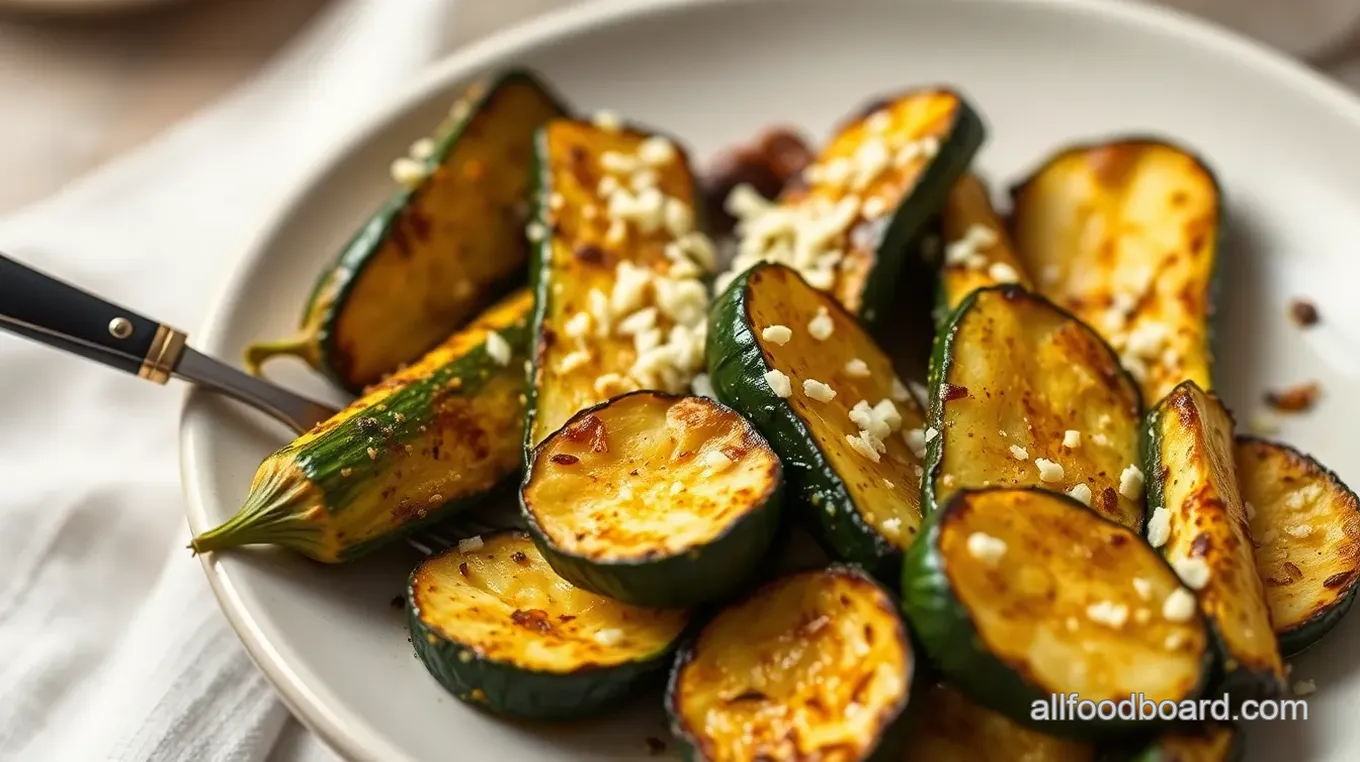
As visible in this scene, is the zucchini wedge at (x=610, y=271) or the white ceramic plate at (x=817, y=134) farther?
the zucchini wedge at (x=610, y=271)

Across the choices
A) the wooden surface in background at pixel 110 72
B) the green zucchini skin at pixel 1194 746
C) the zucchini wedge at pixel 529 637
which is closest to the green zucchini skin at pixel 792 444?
the zucchini wedge at pixel 529 637

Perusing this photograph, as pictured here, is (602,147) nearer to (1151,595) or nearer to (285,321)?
(285,321)

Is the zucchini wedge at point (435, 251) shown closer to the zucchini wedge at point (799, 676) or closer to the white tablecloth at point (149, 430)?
the white tablecloth at point (149, 430)

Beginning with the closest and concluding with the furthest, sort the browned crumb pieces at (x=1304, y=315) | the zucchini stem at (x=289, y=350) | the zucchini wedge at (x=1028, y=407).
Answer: the zucchini wedge at (x=1028, y=407) → the zucchini stem at (x=289, y=350) → the browned crumb pieces at (x=1304, y=315)

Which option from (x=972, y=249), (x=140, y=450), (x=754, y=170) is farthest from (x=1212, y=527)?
(x=140, y=450)

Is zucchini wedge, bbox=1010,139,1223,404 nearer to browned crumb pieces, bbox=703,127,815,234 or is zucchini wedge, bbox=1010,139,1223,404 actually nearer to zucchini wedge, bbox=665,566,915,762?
browned crumb pieces, bbox=703,127,815,234
